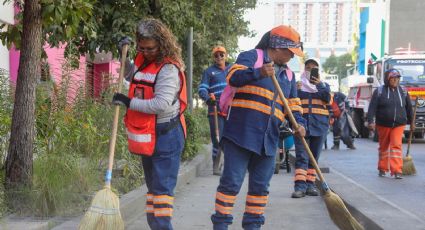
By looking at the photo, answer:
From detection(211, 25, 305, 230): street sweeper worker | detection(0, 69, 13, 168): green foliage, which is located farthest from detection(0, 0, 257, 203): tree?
detection(211, 25, 305, 230): street sweeper worker

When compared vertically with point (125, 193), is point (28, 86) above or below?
above

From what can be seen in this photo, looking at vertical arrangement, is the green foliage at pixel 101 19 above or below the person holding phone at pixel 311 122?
above

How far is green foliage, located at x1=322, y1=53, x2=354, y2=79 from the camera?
11206 cm

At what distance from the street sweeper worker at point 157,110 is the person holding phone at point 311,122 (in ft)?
12.0

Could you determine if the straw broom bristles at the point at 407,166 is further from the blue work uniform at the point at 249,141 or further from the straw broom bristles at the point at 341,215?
the blue work uniform at the point at 249,141

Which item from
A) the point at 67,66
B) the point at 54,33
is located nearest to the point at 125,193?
the point at 67,66

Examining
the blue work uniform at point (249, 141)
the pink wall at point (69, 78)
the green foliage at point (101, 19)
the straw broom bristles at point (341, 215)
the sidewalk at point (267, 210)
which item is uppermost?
the green foliage at point (101, 19)

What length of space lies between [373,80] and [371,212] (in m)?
16.2

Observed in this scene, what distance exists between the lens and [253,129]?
Result: 4938 millimetres

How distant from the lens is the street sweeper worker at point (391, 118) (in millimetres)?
9992

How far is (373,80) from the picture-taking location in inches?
869

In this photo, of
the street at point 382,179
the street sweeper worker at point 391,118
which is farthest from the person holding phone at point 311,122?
the street sweeper worker at point 391,118

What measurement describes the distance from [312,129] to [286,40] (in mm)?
3259

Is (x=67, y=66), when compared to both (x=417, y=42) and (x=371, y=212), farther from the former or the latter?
(x=417, y=42)
